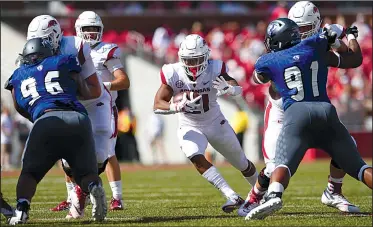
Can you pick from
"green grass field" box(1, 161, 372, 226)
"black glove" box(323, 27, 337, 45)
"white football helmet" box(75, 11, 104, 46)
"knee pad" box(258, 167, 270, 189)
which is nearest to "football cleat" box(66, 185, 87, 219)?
"green grass field" box(1, 161, 372, 226)

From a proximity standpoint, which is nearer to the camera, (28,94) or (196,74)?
(28,94)

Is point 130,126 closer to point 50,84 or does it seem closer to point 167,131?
point 167,131

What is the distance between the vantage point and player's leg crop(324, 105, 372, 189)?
247 inches

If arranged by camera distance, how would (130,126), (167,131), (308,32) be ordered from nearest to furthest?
(308,32) → (130,126) → (167,131)

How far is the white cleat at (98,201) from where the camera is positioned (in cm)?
620

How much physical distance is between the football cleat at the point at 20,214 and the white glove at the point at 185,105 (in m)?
1.61

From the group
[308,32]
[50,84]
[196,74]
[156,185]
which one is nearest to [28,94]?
[50,84]

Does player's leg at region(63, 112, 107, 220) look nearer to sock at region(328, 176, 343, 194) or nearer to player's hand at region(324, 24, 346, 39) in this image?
player's hand at region(324, 24, 346, 39)

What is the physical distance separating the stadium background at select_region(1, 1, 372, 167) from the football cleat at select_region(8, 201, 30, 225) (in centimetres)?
1214

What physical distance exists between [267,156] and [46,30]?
2.09m

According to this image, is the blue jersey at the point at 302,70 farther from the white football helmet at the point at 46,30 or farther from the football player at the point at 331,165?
the white football helmet at the point at 46,30

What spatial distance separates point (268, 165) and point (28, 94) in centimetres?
209

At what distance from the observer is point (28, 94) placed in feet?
20.9

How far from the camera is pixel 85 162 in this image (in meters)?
6.30
